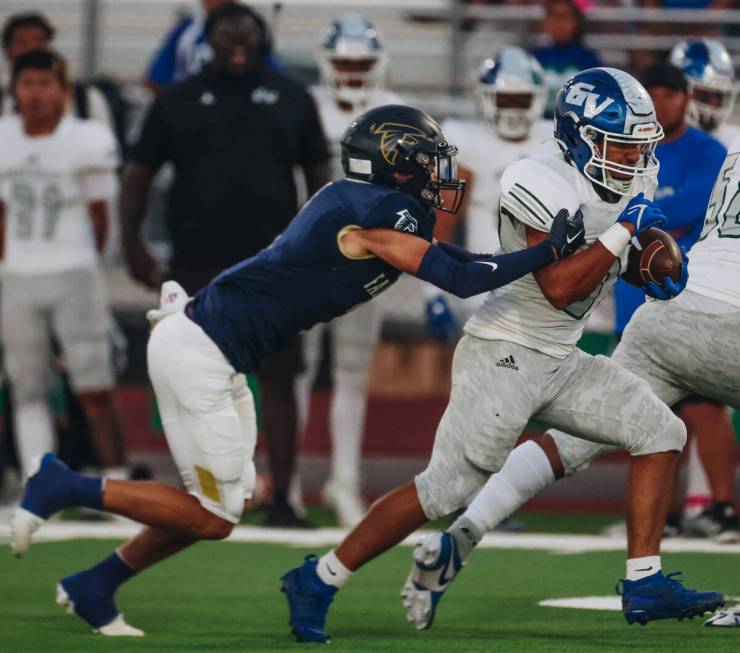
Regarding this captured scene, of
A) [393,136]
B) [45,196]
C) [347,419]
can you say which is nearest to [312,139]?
[45,196]

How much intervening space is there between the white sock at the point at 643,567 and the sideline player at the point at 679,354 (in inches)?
21.0

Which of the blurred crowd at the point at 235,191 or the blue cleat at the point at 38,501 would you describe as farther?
the blurred crowd at the point at 235,191


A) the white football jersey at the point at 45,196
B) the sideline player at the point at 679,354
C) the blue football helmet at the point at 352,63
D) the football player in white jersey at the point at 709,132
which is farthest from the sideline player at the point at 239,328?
the blue football helmet at the point at 352,63

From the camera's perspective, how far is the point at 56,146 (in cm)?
802

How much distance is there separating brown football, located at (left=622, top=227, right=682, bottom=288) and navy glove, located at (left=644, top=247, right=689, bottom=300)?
12 mm

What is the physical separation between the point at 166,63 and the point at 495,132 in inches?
73.3

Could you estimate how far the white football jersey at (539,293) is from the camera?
5133mm

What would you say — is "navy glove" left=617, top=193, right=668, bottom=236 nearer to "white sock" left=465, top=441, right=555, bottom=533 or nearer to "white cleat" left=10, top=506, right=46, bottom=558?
"white sock" left=465, top=441, right=555, bottom=533

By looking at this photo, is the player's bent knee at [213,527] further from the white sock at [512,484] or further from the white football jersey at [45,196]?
the white football jersey at [45,196]

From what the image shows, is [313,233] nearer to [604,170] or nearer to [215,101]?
[604,170]

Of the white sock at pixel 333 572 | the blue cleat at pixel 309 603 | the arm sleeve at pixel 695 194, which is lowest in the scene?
the blue cleat at pixel 309 603

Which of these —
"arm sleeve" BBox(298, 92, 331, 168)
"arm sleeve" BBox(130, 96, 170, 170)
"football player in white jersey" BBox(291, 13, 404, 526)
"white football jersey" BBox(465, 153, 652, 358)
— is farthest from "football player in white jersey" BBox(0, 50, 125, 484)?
"white football jersey" BBox(465, 153, 652, 358)

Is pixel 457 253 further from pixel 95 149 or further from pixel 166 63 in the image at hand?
pixel 166 63

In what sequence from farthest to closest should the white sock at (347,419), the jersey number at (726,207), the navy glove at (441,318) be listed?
the white sock at (347,419)
the navy glove at (441,318)
the jersey number at (726,207)
